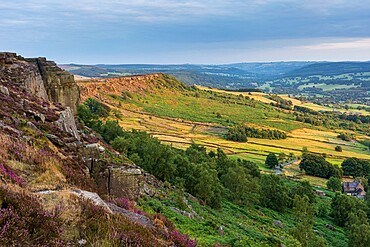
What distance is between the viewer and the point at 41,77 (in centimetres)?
4100

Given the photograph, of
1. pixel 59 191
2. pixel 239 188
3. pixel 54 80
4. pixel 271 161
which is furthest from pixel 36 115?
pixel 271 161

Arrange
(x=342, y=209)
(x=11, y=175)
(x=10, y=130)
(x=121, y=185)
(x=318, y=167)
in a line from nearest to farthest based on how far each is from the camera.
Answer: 1. (x=11, y=175)
2. (x=10, y=130)
3. (x=121, y=185)
4. (x=342, y=209)
5. (x=318, y=167)

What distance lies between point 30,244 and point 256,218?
128 feet

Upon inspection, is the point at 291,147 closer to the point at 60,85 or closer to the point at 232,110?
the point at 232,110

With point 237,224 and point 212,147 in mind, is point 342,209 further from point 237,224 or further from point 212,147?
point 212,147

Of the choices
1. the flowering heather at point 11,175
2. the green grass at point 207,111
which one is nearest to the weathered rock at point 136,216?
the flowering heather at point 11,175

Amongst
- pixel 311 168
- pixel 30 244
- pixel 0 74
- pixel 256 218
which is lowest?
pixel 311 168

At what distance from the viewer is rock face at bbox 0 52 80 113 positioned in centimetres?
3472

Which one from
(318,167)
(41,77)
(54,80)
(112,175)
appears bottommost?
(318,167)

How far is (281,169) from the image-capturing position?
320 feet

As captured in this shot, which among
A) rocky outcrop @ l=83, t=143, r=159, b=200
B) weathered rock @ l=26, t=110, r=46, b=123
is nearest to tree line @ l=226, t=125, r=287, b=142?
weathered rock @ l=26, t=110, r=46, b=123

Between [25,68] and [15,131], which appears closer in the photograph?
[15,131]

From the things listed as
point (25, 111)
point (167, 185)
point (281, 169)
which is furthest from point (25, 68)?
point (281, 169)

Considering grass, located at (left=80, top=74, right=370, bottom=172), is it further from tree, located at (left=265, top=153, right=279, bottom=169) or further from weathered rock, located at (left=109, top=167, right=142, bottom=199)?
weathered rock, located at (left=109, top=167, right=142, bottom=199)
